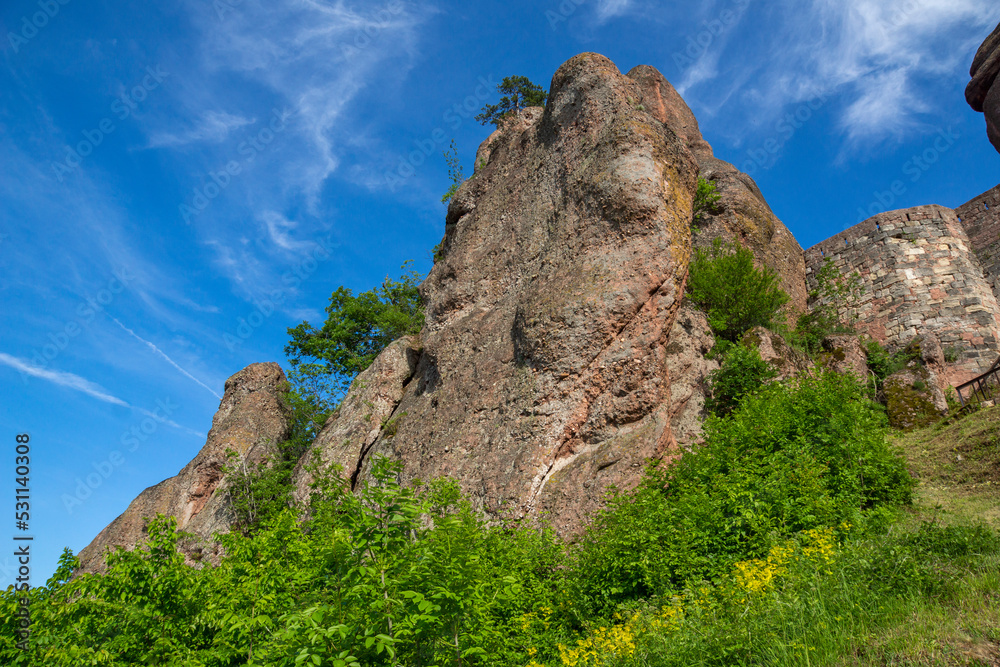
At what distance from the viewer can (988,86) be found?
11.4 meters

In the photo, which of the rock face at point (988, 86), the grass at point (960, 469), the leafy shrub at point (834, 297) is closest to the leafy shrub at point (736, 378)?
the grass at point (960, 469)

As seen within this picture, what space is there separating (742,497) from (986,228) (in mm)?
20109

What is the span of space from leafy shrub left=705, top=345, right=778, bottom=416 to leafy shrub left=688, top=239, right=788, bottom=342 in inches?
67.8

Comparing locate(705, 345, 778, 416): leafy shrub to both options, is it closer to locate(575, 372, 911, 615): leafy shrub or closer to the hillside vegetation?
locate(575, 372, 911, 615): leafy shrub

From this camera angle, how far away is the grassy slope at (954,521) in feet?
13.8

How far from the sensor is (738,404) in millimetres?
11852

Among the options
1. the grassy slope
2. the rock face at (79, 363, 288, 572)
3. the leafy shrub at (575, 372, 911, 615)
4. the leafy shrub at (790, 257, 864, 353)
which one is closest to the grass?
the grassy slope

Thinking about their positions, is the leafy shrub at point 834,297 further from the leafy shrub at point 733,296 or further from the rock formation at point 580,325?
the leafy shrub at point 733,296

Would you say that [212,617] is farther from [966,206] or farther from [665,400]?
[966,206]

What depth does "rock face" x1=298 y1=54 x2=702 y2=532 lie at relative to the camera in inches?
418

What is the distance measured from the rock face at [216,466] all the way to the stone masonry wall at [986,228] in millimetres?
25440

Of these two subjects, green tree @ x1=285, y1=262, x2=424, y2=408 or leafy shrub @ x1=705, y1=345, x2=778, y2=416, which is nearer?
leafy shrub @ x1=705, y1=345, x2=778, y2=416

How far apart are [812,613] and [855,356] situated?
1396cm

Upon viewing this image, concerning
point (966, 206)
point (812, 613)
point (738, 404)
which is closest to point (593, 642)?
point (812, 613)
